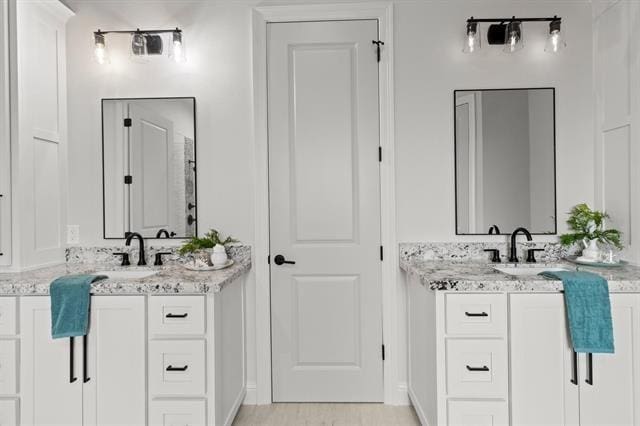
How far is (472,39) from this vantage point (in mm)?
2527

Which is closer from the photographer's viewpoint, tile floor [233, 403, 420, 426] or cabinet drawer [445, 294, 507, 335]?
cabinet drawer [445, 294, 507, 335]

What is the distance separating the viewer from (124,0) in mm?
2717

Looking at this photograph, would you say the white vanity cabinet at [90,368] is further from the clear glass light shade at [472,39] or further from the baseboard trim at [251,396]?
the clear glass light shade at [472,39]

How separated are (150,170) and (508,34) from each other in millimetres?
2458

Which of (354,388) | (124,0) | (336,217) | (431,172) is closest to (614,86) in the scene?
(431,172)

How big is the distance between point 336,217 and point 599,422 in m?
1.73

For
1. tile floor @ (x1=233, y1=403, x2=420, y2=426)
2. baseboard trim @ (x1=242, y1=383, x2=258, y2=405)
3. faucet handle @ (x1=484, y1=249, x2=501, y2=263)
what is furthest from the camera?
baseboard trim @ (x1=242, y1=383, x2=258, y2=405)

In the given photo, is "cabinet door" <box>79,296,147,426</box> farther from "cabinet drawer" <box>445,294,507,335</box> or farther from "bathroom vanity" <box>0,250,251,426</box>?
"cabinet drawer" <box>445,294,507,335</box>

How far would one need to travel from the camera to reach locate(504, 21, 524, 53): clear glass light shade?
2.49m

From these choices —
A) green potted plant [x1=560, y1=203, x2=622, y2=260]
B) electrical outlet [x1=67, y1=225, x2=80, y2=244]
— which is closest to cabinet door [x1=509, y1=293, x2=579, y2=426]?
green potted plant [x1=560, y1=203, x2=622, y2=260]

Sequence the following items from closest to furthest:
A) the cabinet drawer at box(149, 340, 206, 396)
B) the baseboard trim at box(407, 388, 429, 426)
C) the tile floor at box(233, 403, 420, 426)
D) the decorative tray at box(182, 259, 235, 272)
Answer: the cabinet drawer at box(149, 340, 206, 396)
the baseboard trim at box(407, 388, 429, 426)
the decorative tray at box(182, 259, 235, 272)
the tile floor at box(233, 403, 420, 426)

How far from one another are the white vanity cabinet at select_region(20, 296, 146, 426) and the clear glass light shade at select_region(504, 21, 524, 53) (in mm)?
2586

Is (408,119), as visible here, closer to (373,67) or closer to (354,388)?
(373,67)

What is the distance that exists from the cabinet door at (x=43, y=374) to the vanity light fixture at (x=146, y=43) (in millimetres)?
1591
